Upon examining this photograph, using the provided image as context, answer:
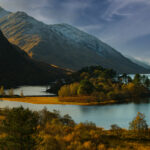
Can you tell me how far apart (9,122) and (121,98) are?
93885 mm

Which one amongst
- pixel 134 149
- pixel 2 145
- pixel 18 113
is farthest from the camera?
pixel 134 149

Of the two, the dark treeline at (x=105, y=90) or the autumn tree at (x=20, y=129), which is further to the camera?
the dark treeline at (x=105, y=90)

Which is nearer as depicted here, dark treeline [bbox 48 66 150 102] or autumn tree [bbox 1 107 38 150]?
autumn tree [bbox 1 107 38 150]

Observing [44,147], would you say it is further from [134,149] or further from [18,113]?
[134,149]

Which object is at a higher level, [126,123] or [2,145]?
[2,145]

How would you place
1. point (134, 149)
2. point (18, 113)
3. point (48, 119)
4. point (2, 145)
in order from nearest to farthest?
point (2, 145) → point (18, 113) → point (134, 149) → point (48, 119)

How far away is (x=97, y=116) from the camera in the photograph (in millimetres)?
76000

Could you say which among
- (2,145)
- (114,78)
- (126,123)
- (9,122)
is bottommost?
(126,123)

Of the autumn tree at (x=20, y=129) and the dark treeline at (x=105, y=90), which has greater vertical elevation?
the dark treeline at (x=105, y=90)

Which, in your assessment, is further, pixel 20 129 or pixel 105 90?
pixel 105 90

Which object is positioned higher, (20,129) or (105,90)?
(105,90)

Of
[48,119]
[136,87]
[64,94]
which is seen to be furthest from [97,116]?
[136,87]

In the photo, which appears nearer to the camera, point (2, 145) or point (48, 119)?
point (2, 145)

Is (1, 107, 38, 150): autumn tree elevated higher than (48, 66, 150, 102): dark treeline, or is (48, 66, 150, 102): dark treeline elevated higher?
(48, 66, 150, 102): dark treeline
